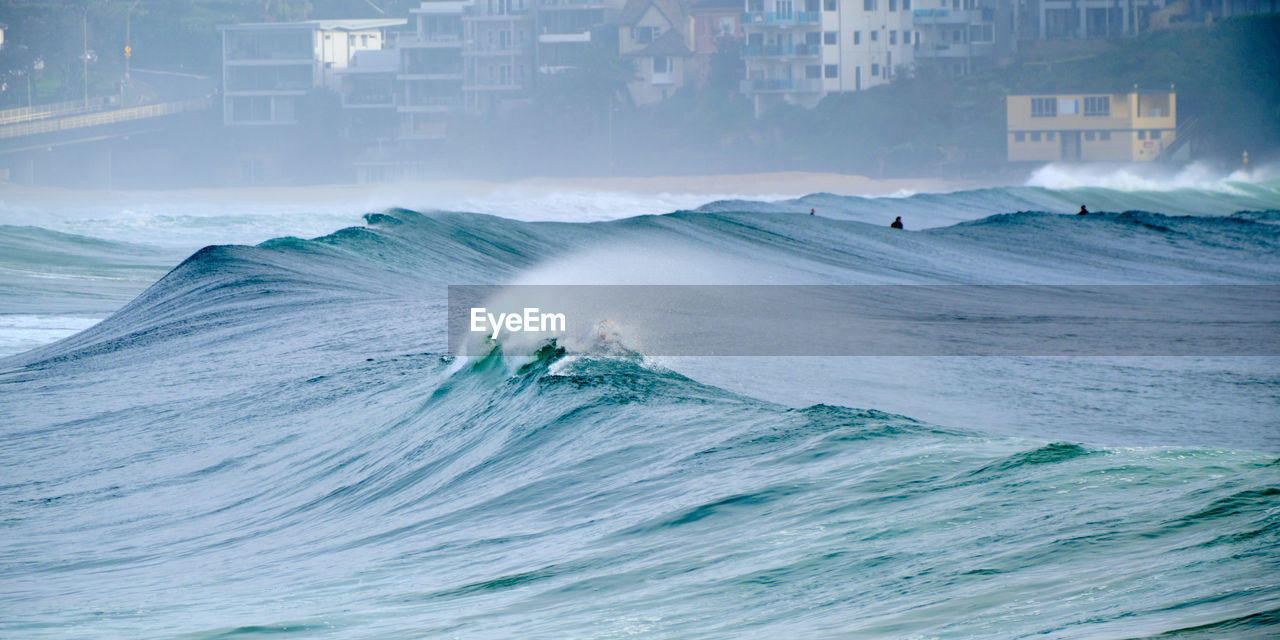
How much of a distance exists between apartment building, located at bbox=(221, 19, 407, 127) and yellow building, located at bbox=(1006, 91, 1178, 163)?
4523cm

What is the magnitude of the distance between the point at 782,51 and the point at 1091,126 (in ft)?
58.0

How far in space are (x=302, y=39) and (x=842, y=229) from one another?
69.2 m

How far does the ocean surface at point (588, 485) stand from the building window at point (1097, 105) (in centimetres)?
5502

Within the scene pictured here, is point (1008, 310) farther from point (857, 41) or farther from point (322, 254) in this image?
point (857, 41)

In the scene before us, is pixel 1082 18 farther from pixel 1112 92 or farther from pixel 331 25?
pixel 331 25

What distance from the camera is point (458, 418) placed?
11.1 m

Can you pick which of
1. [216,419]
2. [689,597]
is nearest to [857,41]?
[216,419]

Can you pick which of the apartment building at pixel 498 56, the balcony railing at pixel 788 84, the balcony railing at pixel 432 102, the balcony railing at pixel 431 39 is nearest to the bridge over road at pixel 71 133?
the balcony railing at pixel 431 39

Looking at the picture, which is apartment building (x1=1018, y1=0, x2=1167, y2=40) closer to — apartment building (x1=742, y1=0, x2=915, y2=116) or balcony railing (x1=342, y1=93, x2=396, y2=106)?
apartment building (x1=742, y1=0, x2=915, y2=116)

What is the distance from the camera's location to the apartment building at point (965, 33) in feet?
254

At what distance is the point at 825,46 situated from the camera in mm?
76250

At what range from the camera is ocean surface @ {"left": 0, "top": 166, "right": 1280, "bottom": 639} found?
20.5 ft

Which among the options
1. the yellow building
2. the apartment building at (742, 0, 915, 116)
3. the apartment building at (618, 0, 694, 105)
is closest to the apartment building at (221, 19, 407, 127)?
the apartment building at (618, 0, 694, 105)

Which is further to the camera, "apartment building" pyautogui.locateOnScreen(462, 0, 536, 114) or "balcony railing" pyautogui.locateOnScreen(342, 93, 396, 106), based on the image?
"balcony railing" pyautogui.locateOnScreen(342, 93, 396, 106)
